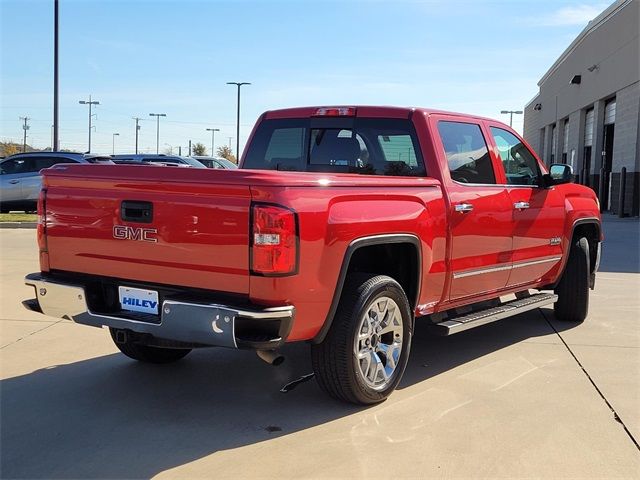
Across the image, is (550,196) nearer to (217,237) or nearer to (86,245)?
(217,237)

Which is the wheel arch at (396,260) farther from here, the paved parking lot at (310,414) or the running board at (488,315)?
the paved parking lot at (310,414)

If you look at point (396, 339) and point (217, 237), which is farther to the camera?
point (396, 339)

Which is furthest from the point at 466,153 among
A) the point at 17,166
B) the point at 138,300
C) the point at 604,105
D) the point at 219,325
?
the point at 604,105

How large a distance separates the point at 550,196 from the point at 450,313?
1.78 meters

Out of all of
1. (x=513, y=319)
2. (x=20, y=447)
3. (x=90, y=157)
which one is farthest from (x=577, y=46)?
(x=20, y=447)

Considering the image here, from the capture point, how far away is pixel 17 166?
18.4 metres

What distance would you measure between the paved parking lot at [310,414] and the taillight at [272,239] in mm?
1033

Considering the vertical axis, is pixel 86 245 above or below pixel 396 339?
above

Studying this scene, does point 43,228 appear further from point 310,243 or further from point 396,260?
point 396,260

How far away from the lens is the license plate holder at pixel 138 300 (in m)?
3.96

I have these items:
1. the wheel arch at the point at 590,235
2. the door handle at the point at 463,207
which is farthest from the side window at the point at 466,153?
the wheel arch at the point at 590,235

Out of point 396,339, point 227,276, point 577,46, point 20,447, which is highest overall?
point 577,46

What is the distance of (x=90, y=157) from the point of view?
18.2 metres

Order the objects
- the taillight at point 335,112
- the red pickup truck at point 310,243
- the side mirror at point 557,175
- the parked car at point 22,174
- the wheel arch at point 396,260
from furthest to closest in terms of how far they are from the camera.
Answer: the parked car at point 22,174 → the side mirror at point 557,175 → the taillight at point 335,112 → the wheel arch at point 396,260 → the red pickup truck at point 310,243
